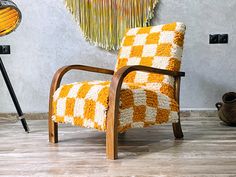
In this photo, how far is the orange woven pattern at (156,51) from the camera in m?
2.16

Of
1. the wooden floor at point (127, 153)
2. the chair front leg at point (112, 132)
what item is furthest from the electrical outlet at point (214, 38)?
the chair front leg at point (112, 132)

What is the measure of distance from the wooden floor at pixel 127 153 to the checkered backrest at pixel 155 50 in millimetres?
443

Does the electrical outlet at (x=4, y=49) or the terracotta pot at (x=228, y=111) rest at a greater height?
the electrical outlet at (x=4, y=49)

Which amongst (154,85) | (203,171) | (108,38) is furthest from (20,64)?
(203,171)

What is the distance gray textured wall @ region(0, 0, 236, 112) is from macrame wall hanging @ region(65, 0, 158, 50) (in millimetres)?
85

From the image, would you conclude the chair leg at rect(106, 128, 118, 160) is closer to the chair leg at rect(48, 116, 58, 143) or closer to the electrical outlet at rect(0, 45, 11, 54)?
the chair leg at rect(48, 116, 58, 143)

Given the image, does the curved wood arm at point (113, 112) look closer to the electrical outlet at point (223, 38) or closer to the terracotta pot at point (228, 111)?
the terracotta pot at point (228, 111)

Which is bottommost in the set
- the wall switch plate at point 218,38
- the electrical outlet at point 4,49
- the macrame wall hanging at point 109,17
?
the electrical outlet at point 4,49

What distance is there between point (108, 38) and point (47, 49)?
60 cm

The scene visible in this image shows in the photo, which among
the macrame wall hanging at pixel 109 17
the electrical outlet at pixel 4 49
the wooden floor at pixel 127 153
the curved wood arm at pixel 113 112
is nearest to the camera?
the wooden floor at pixel 127 153

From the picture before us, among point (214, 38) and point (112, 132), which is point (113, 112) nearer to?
point (112, 132)

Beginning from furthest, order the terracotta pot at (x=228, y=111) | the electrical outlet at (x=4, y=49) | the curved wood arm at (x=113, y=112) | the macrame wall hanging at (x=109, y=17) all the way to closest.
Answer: the electrical outlet at (x=4, y=49), the macrame wall hanging at (x=109, y=17), the terracotta pot at (x=228, y=111), the curved wood arm at (x=113, y=112)

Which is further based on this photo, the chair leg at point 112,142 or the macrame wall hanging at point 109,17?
the macrame wall hanging at point 109,17

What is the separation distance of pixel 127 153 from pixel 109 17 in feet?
4.97
